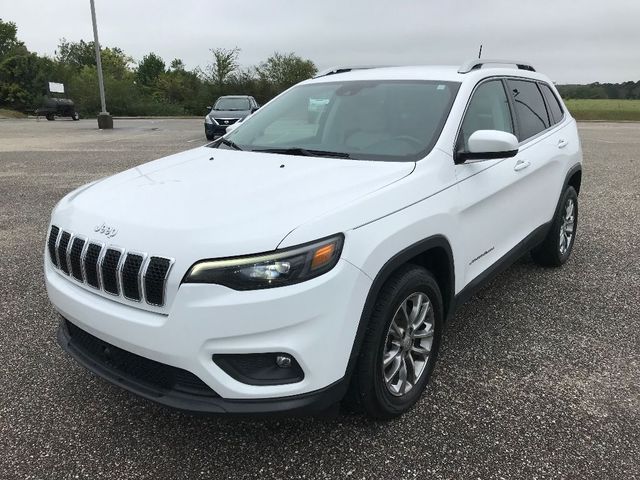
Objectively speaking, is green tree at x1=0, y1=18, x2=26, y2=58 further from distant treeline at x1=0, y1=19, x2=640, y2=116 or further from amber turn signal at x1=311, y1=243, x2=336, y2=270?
amber turn signal at x1=311, y1=243, x2=336, y2=270

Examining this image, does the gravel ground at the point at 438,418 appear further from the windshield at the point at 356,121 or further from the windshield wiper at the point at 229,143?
the windshield wiper at the point at 229,143

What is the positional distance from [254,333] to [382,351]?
2.18 ft

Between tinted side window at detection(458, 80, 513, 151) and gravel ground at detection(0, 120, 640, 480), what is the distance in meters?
1.35

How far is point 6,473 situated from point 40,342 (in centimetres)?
132

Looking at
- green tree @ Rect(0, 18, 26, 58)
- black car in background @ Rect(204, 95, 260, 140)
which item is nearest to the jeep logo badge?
black car in background @ Rect(204, 95, 260, 140)

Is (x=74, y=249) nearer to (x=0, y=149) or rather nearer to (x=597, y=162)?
(x=597, y=162)

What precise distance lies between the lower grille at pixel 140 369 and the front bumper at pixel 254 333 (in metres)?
0.04

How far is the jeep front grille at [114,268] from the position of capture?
2156mm

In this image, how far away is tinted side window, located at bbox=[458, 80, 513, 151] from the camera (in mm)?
3232

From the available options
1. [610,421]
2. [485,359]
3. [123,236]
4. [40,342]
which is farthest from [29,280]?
[610,421]

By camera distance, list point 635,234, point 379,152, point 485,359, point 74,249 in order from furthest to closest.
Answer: point 635,234 → point 485,359 → point 379,152 → point 74,249

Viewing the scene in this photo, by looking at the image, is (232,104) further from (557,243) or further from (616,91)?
(616,91)

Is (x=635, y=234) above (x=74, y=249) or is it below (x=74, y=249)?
below

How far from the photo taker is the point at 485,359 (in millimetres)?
3367
